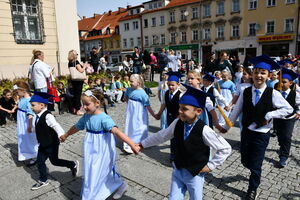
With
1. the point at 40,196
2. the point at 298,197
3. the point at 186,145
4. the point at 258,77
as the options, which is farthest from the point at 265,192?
the point at 40,196

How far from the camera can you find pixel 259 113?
3.25 m

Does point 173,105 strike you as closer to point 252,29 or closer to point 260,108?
point 260,108

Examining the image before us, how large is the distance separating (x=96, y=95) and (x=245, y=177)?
2.93 meters

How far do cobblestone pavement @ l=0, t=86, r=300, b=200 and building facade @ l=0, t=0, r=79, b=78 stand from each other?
26.5 feet

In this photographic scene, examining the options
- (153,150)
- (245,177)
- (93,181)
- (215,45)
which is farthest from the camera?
(215,45)

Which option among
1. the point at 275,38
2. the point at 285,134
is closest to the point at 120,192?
the point at 285,134

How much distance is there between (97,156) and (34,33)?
38.6ft

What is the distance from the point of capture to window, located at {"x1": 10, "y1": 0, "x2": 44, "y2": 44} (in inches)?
466

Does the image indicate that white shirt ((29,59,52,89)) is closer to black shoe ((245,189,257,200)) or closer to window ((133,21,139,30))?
black shoe ((245,189,257,200))

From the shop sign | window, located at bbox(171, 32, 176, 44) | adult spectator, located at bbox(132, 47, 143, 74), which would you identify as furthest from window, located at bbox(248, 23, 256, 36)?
adult spectator, located at bbox(132, 47, 143, 74)

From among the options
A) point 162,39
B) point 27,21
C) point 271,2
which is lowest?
point 27,21

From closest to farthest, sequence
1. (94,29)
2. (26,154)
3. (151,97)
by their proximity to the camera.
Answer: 1. (26,154)
2. (151,97)
3. (94,29)

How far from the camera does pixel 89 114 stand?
3.31 meters

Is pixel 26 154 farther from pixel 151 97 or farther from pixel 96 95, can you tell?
pixel 151 97
